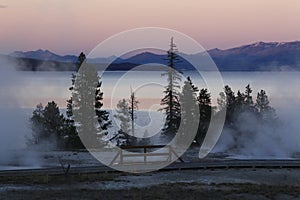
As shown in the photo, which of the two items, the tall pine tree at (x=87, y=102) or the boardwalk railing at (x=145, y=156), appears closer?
the boardwalk railing at (x=145, y=156)

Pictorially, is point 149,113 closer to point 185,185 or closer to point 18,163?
point 18,163

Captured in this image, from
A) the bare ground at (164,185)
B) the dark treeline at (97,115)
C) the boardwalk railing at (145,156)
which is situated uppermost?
the dark treeline at (97,115)

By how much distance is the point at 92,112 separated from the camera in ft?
156

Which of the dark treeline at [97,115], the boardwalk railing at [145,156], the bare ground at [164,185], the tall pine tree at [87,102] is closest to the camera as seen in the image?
the bare ground at [164,185]

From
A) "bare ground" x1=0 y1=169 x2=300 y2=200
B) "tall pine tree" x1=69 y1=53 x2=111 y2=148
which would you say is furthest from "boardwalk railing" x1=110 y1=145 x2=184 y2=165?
"tall pine tree" x1=69 y1=53 x2=111 y2=148

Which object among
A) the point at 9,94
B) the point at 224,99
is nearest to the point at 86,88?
the point at 9,94

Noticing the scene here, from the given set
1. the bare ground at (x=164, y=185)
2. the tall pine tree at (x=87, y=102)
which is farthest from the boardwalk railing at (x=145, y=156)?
the tall pine tree at (x=87, y=102)

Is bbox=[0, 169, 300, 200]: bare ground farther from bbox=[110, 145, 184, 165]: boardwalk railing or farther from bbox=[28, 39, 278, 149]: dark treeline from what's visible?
bbox=[28, 39, 278, 149]: dark treeline

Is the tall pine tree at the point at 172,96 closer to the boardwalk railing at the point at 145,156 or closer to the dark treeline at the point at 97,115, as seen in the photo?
the dark treeline at the point at 97,115

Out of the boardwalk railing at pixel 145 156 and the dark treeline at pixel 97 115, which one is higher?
the dark treeline at pixel 97 115

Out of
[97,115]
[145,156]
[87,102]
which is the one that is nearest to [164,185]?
[145,156]

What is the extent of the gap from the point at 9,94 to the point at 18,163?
16144 millimetres

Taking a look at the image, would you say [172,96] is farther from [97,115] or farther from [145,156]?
[145,156]

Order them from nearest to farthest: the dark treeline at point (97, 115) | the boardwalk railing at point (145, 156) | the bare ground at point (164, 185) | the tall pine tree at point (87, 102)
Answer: the bare ground at point (164, 185), the boardwalk railing at point (145, 156), the dark treeline at point (97, 115), the tall pine tree at point (87, 102)
